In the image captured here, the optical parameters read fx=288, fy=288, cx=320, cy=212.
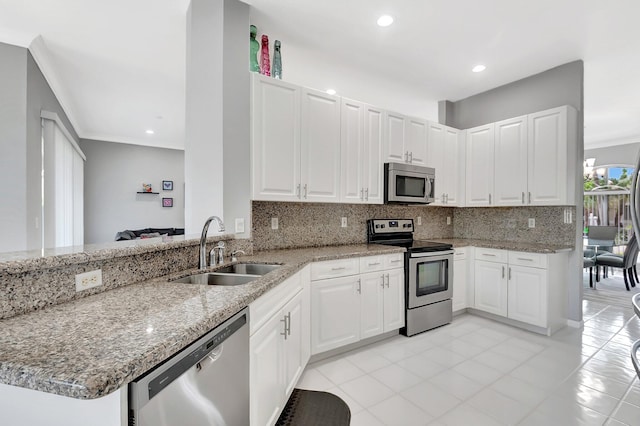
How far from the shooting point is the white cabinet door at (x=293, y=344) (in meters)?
1.79

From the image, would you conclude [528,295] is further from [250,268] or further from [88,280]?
[88,280]

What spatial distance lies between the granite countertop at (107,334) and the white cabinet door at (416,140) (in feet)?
8.74

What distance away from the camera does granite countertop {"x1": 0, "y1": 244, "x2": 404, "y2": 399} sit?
2.06 feet

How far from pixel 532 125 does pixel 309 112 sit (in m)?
2.61

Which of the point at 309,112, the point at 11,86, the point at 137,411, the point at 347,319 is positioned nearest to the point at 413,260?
the point at 347,319

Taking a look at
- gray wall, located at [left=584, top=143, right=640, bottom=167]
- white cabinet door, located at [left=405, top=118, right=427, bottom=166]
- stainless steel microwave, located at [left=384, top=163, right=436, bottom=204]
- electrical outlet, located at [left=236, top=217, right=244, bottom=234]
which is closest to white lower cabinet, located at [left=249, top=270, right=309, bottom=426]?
electrical outlet, located at [left=236, top=217, right=244, bottom=234]

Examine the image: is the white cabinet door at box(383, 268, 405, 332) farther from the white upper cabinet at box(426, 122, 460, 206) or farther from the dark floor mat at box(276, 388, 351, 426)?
the white upper cabinet at box(426, 122, 460, 206)

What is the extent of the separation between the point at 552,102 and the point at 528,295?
222 cm

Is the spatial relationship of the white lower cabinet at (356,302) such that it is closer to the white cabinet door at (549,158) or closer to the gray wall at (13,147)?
the white cabinet door at (549,158)

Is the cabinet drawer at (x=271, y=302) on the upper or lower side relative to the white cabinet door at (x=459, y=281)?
upper

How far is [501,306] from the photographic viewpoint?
329cm

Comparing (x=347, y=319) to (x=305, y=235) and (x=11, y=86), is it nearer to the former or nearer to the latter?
(x=305, y=235)

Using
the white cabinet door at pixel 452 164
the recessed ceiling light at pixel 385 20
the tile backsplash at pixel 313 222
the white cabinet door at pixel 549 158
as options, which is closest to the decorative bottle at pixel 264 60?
the recessed ceiling light at pixel 385 20

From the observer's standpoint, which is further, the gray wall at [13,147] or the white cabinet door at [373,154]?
the white cabinet door at [373,154]
